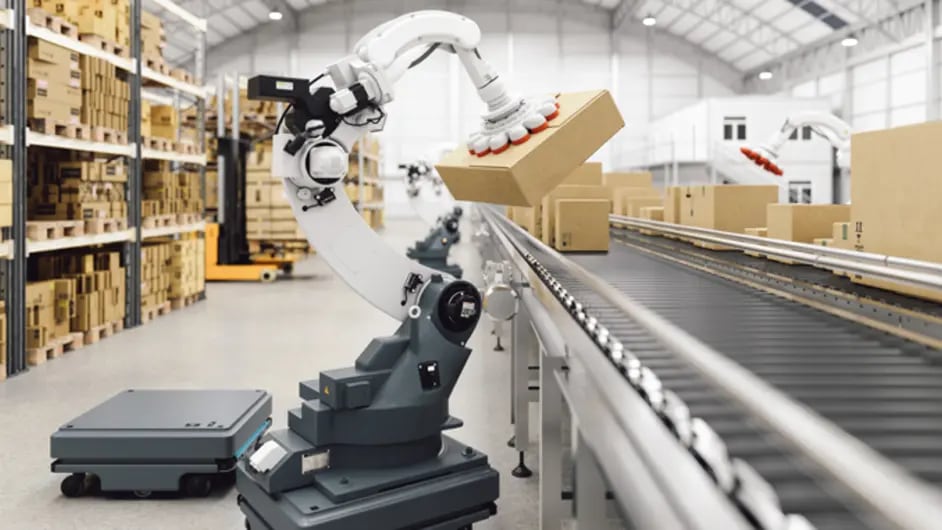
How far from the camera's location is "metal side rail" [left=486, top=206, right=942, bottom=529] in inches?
31.9

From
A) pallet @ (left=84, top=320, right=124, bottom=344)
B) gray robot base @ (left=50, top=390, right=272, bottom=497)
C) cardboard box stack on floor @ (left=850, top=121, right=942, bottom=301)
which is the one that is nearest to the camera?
cardboard box stack on floor @ (left=850, top=121, right=942, bottom=301)

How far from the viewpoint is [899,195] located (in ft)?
9.55

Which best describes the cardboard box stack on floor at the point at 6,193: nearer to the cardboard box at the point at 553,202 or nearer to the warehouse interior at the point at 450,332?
the warehouse interior at the point at 450,332

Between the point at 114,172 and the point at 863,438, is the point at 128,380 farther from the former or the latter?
the point at 863,438

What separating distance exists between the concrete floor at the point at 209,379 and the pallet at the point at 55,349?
0.33 feet

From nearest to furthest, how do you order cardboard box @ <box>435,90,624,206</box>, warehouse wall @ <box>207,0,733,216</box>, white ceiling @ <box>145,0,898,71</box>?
cardboard box @ <box>435,90,624,206</box> → white ceiling @ <box>145,0,898,71</box> → warehouse wall @ <box>207,0,733,216</box>

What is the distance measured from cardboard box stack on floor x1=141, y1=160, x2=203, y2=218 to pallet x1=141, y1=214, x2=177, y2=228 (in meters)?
0.05

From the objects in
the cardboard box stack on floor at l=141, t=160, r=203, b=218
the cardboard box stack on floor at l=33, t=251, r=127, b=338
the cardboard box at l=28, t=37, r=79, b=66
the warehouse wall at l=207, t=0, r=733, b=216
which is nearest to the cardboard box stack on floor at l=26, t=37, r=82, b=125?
the cardboard box at l=28, t=37, r=79, b=66

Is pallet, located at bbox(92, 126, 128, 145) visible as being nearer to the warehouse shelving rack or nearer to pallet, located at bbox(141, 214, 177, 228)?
the warehouse shelving rack

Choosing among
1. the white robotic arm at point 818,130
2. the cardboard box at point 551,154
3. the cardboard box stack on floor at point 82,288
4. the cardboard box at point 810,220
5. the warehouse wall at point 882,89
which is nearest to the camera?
the cardboard box at point 551,154

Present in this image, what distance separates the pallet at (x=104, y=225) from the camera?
19.8 feet

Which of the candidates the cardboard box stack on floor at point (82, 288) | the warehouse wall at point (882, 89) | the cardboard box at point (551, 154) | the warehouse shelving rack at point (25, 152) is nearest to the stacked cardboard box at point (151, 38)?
the warehouse shelving rack at point (25, 152)

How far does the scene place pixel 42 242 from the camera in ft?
17.4

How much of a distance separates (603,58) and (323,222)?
23.7 metres
